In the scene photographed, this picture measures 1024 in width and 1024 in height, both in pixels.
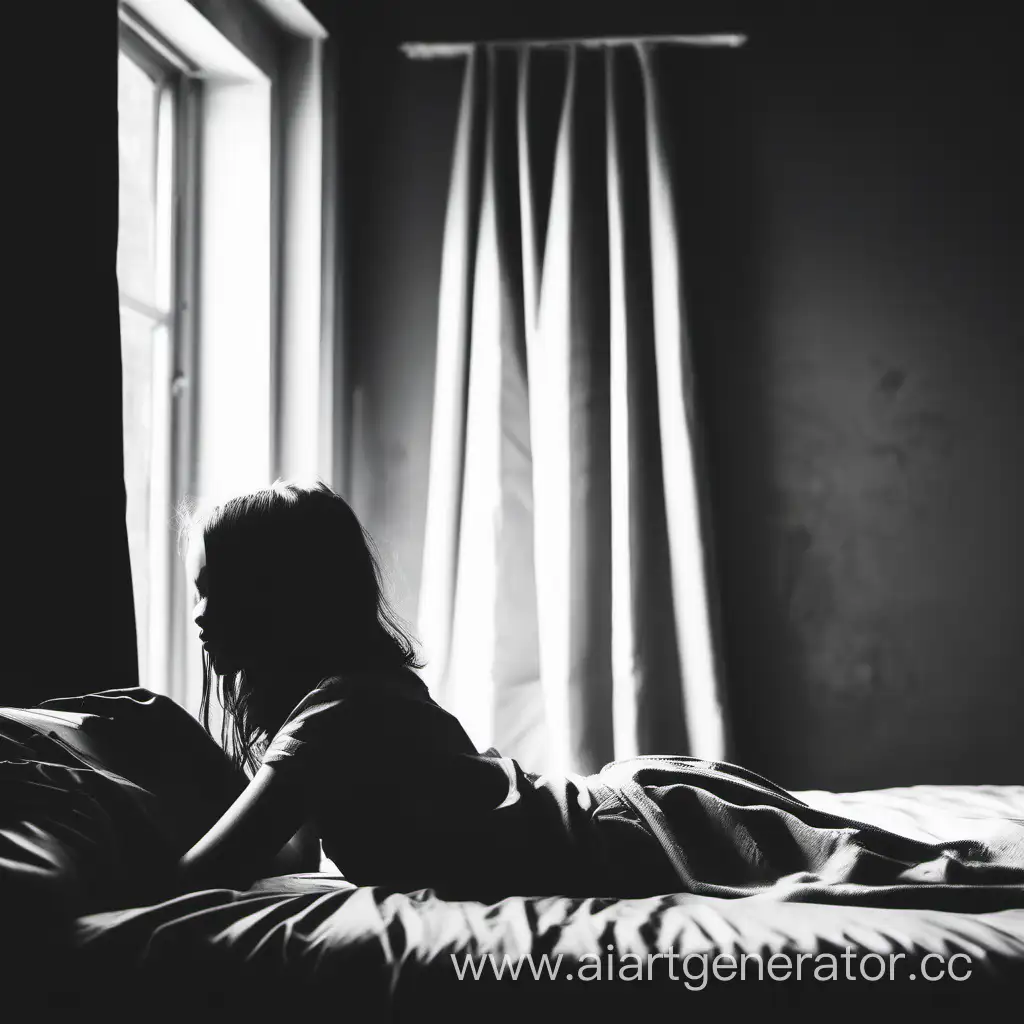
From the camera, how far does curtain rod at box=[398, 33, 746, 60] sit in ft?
8.39

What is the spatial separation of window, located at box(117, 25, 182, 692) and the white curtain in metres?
0.60

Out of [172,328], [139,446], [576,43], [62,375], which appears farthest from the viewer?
[576,43]

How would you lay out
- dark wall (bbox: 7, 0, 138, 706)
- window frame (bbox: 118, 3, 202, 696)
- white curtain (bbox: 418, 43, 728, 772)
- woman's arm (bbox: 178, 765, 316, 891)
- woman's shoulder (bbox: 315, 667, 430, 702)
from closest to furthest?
woman's arm (bbox: 178, 765, 316, 891), woman's shoulder (bbox: 315, 667, 430, 702), dark wall (bbox: 7, 0, 138, 706), window frame (bbox: 118, 3, 202, 696), white curtain (bbox: 418, 43, 728, 772)

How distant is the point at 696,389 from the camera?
2.48 m

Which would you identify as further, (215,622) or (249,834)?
(215,622)

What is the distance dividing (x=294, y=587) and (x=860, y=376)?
183cm

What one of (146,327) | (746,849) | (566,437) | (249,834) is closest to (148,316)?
(146,327)

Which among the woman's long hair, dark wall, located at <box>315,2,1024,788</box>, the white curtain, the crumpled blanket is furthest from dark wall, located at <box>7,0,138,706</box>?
dark wall, located at <box>315,2,1024,788</box>

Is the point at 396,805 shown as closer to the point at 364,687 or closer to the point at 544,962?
the point at 364,687

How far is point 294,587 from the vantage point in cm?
117

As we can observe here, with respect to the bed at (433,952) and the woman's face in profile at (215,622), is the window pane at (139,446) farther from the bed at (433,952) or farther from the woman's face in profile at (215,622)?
the bed at (433,952)

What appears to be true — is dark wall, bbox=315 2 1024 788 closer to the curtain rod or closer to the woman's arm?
the curtain rod

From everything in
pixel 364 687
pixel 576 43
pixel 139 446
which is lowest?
pixel 364 687

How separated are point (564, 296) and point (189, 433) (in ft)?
2.96
